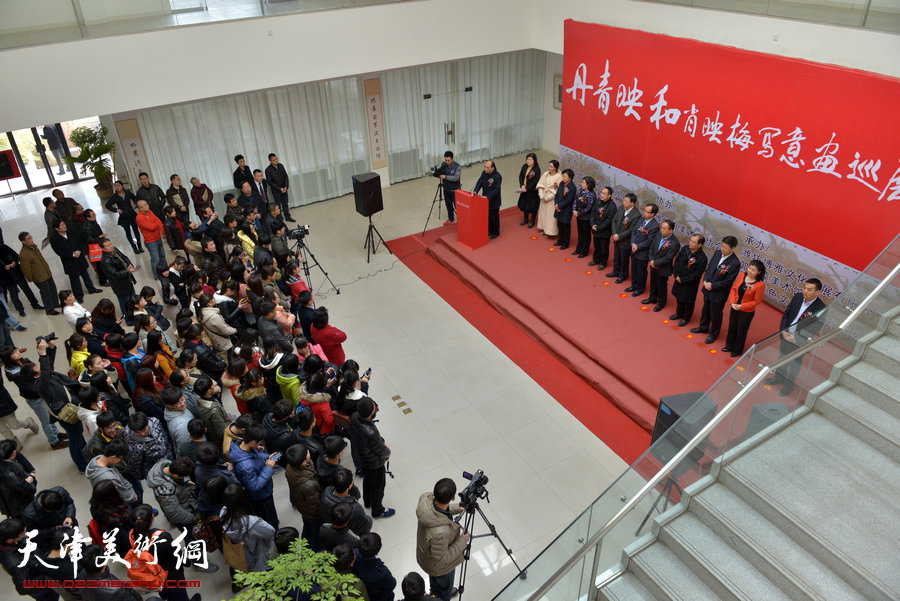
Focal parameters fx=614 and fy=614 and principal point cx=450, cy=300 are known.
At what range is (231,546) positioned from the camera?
4625 mm

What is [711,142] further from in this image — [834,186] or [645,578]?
[645,578]

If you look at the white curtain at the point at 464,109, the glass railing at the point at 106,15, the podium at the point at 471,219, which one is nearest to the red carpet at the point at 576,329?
the podium at the point at 471,219

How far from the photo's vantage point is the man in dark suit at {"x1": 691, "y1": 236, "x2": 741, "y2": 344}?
279 inches

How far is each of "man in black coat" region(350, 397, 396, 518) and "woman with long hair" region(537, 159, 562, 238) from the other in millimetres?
5702

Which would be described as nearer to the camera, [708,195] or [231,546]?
[231,546]

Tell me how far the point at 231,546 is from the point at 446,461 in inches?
90.7

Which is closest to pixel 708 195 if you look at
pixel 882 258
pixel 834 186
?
pixel 834 186

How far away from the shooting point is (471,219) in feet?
31.8

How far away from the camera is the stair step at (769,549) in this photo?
313 cm

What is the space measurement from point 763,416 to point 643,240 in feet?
15.1

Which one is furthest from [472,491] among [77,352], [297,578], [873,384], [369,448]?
[77,352]

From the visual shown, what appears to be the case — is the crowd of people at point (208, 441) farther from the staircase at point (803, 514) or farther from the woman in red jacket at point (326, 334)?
the staircase at point (803, 514)

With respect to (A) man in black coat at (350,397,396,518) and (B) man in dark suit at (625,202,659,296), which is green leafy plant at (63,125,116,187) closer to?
(A) man in black coat at (350,397,396,518)

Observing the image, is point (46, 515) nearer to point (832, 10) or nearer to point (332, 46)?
point (332, 46)
